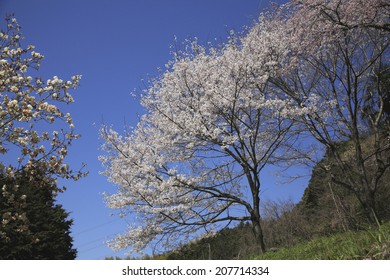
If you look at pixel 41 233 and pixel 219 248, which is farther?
pixel 41 233

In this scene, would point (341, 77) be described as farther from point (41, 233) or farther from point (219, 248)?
point (41, 233)

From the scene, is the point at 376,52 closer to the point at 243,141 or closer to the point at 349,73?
the point at 349,73

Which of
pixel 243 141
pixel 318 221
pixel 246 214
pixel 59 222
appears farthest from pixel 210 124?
pixel 59 222

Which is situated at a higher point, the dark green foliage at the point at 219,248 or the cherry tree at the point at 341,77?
the cherry tree at the point at 341,77

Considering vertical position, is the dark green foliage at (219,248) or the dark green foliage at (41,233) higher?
the dark green foliage at (41,233)

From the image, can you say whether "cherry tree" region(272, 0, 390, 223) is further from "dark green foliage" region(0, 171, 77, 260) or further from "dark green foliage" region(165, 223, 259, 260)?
"dark green foliage" region(0, 171, 77, 260)

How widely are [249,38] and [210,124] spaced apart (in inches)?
134

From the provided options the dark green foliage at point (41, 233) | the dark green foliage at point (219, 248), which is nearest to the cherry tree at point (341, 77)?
the dark green foliage at point (219, 248)

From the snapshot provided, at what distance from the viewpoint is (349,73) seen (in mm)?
12758

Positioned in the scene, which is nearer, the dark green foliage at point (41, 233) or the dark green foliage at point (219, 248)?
the dark green foliage at point (219, 248)

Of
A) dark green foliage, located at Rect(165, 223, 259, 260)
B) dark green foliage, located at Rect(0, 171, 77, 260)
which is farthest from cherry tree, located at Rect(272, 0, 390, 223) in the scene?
dark green foliage, located at Rect(0, 171, 77, 260)

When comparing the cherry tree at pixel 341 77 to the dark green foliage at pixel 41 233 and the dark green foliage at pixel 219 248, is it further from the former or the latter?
the dark green foliage at pixel 41 233

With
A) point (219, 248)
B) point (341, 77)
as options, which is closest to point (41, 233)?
point (219, 248)

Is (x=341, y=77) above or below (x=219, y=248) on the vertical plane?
above
